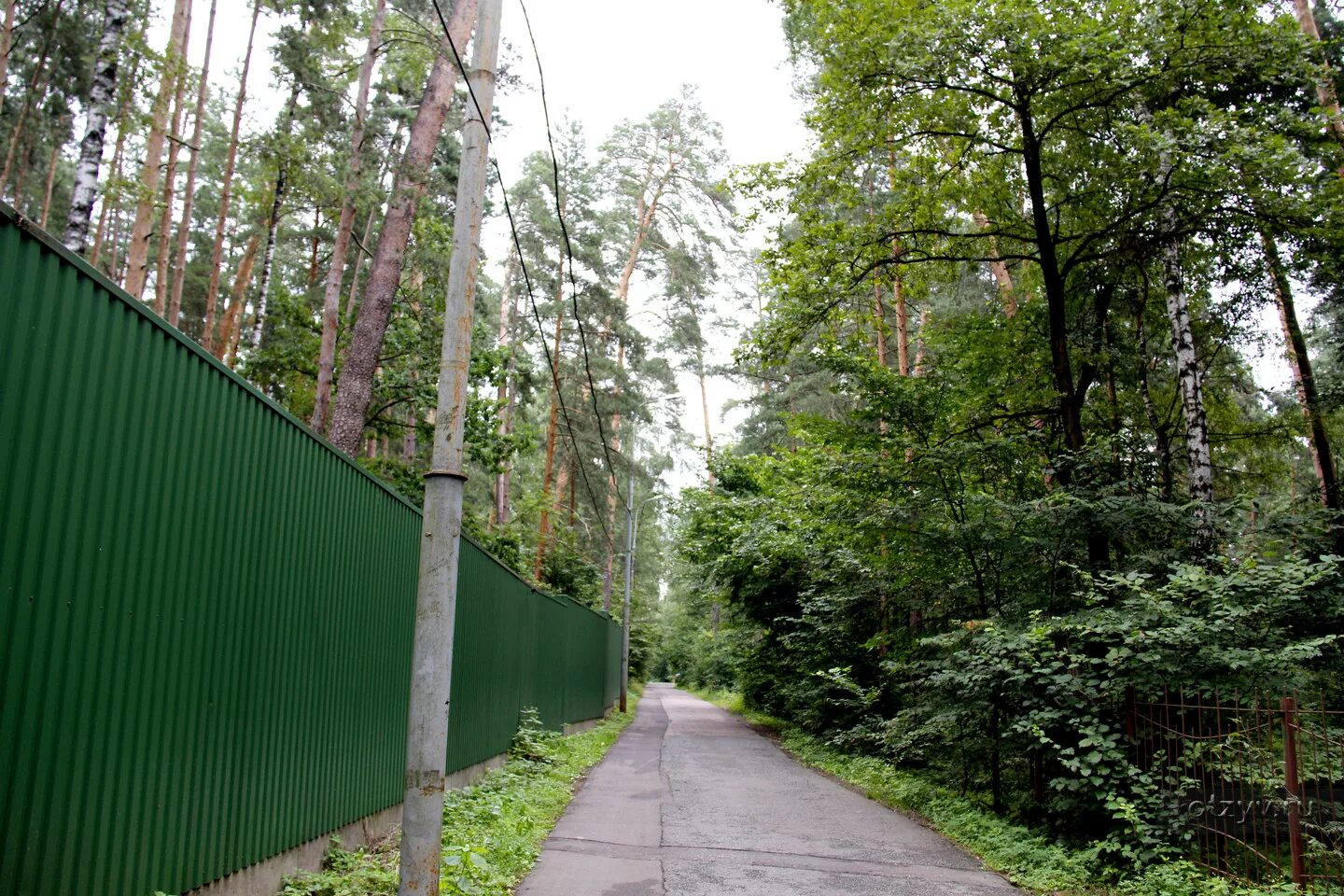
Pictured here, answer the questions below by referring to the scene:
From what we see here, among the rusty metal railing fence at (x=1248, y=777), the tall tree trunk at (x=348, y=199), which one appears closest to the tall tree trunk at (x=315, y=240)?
the tall tree trunk at (x=348, y=199)

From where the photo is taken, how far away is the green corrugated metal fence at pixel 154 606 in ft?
8.87

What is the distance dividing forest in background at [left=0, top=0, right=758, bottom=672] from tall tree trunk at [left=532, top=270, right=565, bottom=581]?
0.09m

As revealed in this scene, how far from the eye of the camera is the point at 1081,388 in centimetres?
1008

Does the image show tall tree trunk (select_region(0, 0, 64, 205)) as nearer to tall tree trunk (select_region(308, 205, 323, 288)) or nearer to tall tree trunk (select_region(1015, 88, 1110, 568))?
tall tree trunk (select_region(308, 205, 323, 288))

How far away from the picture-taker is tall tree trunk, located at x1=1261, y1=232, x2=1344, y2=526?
11.2m

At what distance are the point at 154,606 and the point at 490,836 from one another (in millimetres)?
3798

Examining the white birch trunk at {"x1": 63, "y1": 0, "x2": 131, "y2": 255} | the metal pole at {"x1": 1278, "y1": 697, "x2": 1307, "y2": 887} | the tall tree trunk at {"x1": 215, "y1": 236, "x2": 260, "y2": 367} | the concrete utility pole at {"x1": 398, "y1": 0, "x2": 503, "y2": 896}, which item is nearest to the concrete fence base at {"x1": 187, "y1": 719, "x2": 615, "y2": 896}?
the concrete utility pole at {"x1": 398, "y1": 0, "x2": 503, "y2": 896}

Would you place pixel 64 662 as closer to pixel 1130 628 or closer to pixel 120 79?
pixel 1130 628

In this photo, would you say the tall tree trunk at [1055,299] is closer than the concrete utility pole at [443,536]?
No

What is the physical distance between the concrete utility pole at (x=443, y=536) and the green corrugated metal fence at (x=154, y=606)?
872 mm

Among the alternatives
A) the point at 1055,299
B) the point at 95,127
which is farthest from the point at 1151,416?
the point at 95,127

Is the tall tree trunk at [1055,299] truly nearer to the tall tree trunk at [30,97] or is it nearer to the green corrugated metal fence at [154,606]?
the green corrugated metal fence at [154,606]

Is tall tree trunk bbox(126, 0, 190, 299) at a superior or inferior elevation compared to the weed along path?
superior

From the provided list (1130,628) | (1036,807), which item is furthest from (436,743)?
(1036,807)
